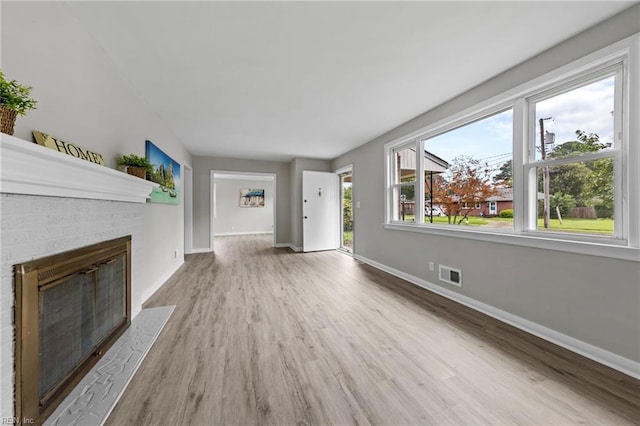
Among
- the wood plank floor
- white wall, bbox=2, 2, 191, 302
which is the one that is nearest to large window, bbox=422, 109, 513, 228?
the wood plank floor

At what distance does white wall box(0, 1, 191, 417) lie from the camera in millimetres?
1158

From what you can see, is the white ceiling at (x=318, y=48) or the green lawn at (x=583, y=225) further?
the green lawn at (x=583, y=225)

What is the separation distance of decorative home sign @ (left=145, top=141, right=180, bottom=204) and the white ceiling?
56 centimetres

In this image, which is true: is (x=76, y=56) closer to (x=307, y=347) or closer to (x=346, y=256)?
(x=307, y=347)

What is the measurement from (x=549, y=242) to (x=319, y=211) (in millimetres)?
4235

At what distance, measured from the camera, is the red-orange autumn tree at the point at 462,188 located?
8.32ft

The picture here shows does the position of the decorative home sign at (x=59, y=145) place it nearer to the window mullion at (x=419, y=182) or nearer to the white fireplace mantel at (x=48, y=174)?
the white fireplace mantel at (x=48, y=174)

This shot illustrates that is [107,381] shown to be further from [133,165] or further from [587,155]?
[587,155]

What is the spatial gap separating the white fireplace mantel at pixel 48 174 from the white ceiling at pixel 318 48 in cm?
104

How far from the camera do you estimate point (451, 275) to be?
2715 mm

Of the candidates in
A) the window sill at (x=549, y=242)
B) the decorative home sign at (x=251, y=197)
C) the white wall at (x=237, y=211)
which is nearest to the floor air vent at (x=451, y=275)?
the window sill at (x=549, y=242)

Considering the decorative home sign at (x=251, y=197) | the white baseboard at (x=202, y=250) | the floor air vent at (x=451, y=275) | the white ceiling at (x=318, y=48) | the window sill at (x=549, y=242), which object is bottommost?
the white baseboard at (x=202, y=250)

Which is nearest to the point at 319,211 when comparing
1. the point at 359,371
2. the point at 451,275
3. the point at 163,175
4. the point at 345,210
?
the point at 345,210

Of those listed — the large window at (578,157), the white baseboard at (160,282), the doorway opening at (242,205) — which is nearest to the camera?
the large window at (578,157)
